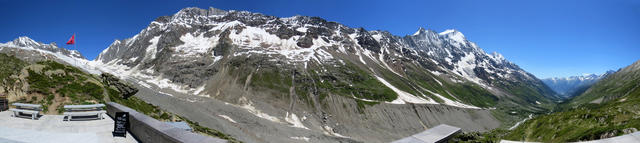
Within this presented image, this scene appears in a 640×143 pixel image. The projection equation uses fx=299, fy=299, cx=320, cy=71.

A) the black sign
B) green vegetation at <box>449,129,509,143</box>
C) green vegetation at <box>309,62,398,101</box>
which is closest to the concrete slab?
green vegetation at <box>449,129,509,143</box>

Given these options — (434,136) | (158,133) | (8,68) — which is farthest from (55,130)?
(434,136)

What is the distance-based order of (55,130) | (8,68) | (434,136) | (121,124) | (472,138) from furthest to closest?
(8,68), (55,130), (121,124), (472,138), (434,136)

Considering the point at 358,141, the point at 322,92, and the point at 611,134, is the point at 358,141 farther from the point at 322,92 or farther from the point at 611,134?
the point at 611,134

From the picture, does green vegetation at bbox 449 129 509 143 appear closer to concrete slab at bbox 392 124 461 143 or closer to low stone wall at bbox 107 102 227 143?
concrete slab at bbox 392 124 461 143

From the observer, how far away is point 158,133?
426 inches

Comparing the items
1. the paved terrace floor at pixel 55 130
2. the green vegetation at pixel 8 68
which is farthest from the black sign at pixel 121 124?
the green vegetation at pixel 8 68

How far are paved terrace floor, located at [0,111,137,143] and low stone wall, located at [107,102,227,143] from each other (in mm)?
629

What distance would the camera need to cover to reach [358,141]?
11306 cm

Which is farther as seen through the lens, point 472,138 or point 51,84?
point 51,84

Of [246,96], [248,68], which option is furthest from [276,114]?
[248,68]

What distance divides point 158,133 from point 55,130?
27.5 ft

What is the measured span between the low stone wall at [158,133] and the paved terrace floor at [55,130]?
629mm

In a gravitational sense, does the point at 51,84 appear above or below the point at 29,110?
above

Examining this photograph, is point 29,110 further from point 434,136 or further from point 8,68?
point 434,136
